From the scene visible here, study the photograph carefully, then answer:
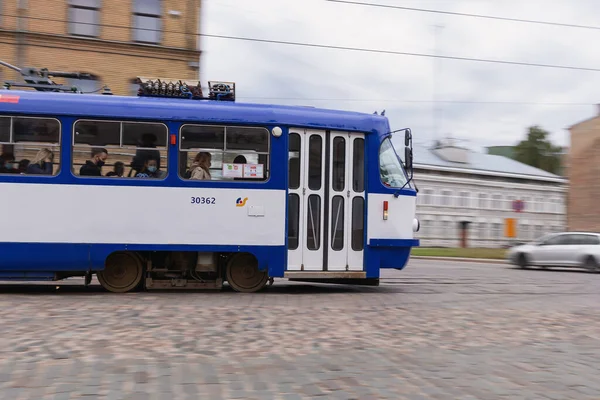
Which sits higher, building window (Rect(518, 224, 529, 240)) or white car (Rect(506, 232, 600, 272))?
building window (Rect(518, 224, 529, 240))

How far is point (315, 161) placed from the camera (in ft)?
34.9

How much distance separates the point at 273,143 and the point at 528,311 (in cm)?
473

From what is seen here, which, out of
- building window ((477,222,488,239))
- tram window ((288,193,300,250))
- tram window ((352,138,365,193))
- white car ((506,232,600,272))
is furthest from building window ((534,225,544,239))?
tram window ((288,193,300,250))

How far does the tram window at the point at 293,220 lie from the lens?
34.3 ft

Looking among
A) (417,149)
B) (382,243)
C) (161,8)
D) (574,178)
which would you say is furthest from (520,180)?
(382,243)

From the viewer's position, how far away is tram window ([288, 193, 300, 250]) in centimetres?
1045

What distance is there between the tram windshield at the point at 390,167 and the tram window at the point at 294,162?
1.49 metres

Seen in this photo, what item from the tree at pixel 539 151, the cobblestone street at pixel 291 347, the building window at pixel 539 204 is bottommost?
the cobblestone street at pixel 291 347

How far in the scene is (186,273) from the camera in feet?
34.6

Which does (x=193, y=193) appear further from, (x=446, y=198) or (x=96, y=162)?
(x=446, y=198)

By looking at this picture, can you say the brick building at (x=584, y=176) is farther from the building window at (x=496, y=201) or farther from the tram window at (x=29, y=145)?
the tram window at (x=29, y=145)

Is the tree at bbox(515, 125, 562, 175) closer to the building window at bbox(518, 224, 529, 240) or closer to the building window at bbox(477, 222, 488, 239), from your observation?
the building window at bbox(518, 224, 529, 240)

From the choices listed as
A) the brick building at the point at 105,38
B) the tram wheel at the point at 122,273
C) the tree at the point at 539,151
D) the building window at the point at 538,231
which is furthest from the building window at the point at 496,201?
the tram wheel at the point at 122,273

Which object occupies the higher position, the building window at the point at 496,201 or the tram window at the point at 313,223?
the building window at the point at 496,201
